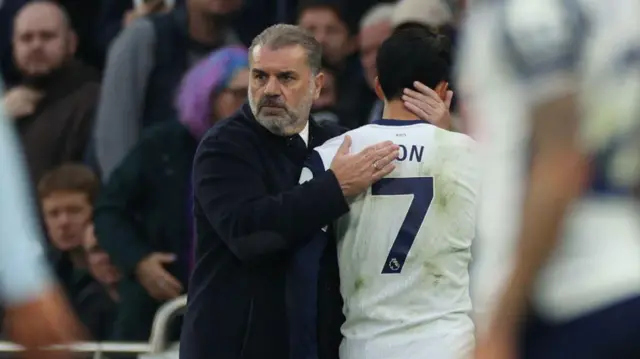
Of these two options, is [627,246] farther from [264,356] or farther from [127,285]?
[127,285]

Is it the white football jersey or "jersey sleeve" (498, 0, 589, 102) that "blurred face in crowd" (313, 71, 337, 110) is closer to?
the white football jersey

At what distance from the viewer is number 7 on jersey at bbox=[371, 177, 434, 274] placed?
4348 mm

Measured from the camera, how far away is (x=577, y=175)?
96.2 inches

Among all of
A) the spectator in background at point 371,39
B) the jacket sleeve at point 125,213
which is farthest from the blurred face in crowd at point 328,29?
the jacket sleeve at point 125,213

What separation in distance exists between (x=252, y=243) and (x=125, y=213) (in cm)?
213

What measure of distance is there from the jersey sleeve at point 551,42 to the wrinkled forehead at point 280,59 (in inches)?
87.4

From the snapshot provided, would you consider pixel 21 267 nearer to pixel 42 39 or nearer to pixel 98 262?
pixel 98 262

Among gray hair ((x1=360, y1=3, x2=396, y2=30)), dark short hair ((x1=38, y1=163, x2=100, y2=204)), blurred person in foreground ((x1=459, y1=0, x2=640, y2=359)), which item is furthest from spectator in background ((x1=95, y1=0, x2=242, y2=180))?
blurred person in foreground ((x1=459, y1=0, x2=640, y2=359))

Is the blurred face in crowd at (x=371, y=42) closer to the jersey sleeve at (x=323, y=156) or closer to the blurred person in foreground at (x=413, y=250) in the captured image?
the jersey sleeve at (x=323, y=156)

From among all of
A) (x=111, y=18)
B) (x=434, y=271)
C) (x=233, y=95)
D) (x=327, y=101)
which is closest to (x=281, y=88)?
(x=434, y=271)

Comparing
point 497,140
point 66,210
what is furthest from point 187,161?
point 497,140

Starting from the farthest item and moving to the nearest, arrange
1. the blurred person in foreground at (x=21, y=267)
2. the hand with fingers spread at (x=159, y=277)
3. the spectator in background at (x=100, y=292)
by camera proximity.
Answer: the spectator in background at (x=100, y=292) < the hand with fingers spread at (x=159, y=277) < the blurred person in foreground at (x=21, y=267)

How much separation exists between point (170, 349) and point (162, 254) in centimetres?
78

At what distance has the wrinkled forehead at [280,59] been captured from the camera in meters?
4.67
